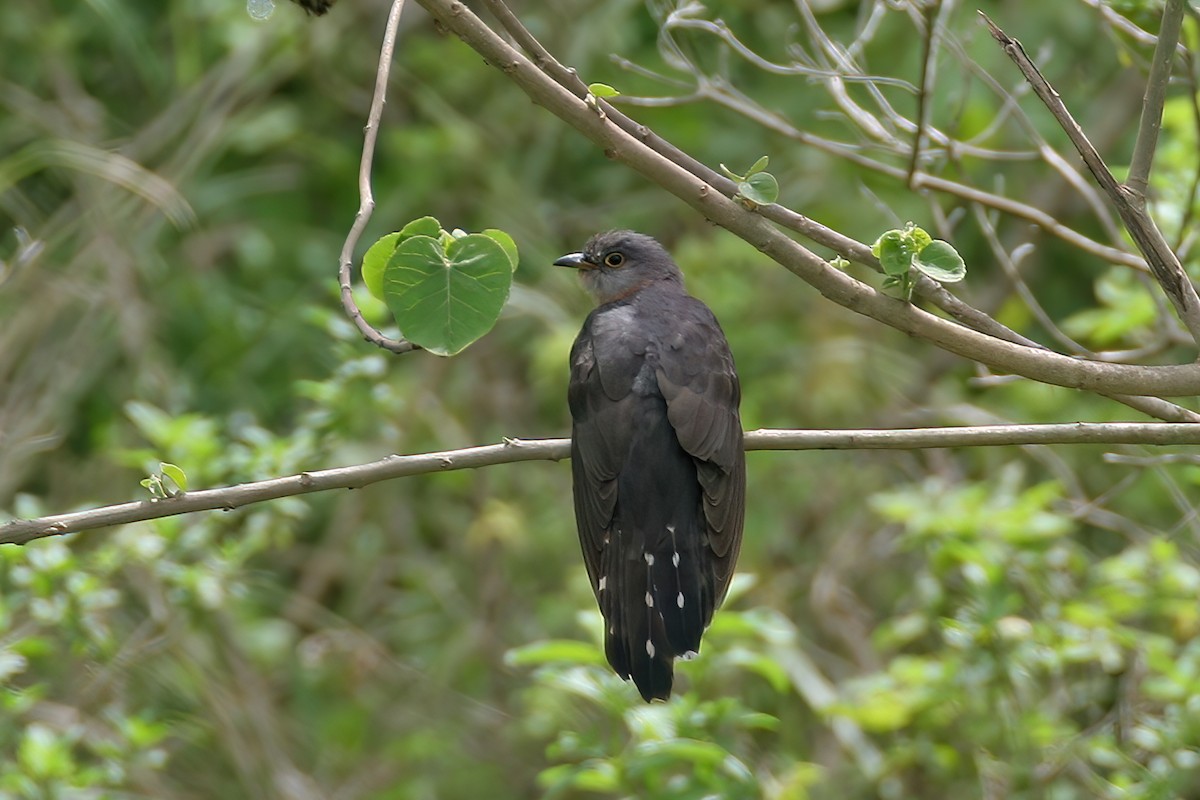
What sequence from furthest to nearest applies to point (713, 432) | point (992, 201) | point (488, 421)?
point (488, 421)
point (992, 201)
point (713, 432)

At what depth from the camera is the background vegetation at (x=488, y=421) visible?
214 inches

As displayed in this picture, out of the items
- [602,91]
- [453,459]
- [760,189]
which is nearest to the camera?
[602,91]

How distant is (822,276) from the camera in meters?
3.27

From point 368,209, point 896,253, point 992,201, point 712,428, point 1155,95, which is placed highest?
point 992,201

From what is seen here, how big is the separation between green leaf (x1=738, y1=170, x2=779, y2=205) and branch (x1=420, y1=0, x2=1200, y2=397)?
0.04 m

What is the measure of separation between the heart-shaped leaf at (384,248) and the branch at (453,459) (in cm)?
43

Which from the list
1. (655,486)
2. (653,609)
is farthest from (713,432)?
(653,609)

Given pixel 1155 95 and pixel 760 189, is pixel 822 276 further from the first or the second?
pixel 1155 95

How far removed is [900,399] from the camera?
7.49 metres

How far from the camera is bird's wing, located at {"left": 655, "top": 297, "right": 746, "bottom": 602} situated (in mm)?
4367

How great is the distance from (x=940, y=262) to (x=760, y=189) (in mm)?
451

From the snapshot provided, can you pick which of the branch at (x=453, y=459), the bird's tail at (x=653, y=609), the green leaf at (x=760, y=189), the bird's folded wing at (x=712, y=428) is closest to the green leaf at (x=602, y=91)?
the green leaf at (x=760, y=189)

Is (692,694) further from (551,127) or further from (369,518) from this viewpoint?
(551,127)

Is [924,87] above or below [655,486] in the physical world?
above
